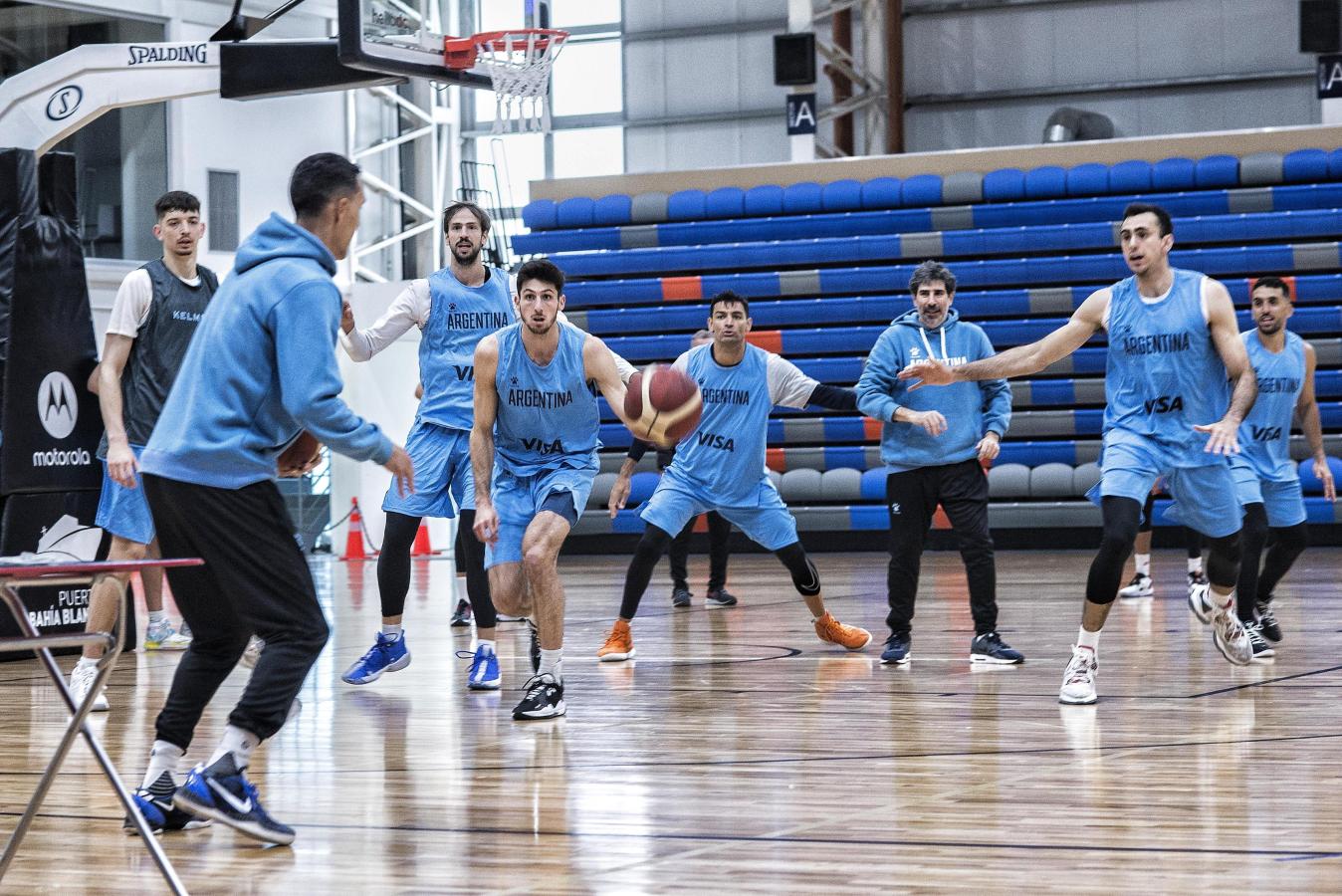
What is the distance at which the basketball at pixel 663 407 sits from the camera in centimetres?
557

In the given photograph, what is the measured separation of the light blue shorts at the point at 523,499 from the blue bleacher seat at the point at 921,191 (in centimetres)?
1039

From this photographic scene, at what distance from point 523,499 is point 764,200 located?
35.1ft

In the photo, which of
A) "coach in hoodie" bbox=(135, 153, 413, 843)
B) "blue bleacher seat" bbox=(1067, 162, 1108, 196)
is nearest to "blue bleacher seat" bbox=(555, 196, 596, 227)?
"blue bleacher seat" bbox=(1067, 162, 1108, 196)

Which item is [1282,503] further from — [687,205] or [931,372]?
[687,205]

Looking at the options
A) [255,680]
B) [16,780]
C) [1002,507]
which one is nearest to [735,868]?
[255,680]

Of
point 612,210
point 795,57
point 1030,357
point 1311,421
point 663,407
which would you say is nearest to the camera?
point 663,407

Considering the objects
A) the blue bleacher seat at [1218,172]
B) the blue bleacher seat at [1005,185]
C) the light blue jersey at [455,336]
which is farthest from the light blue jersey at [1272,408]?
the blue bleacher seat at [1005,185]

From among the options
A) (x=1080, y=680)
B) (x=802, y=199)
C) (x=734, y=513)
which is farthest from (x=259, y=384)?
(x=802, y=199)

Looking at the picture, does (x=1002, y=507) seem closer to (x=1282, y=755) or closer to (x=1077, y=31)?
(x=1077, y=31)

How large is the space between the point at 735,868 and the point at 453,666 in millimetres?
4200

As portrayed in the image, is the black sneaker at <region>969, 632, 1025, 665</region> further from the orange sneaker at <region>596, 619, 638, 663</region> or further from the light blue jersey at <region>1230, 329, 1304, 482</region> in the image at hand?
the orange sneaker at <region>596, 619, 638, 663</region>

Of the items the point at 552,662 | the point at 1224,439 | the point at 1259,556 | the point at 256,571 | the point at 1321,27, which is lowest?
the point at 552,662

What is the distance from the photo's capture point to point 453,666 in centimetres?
756

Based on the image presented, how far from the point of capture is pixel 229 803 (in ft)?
12.6
